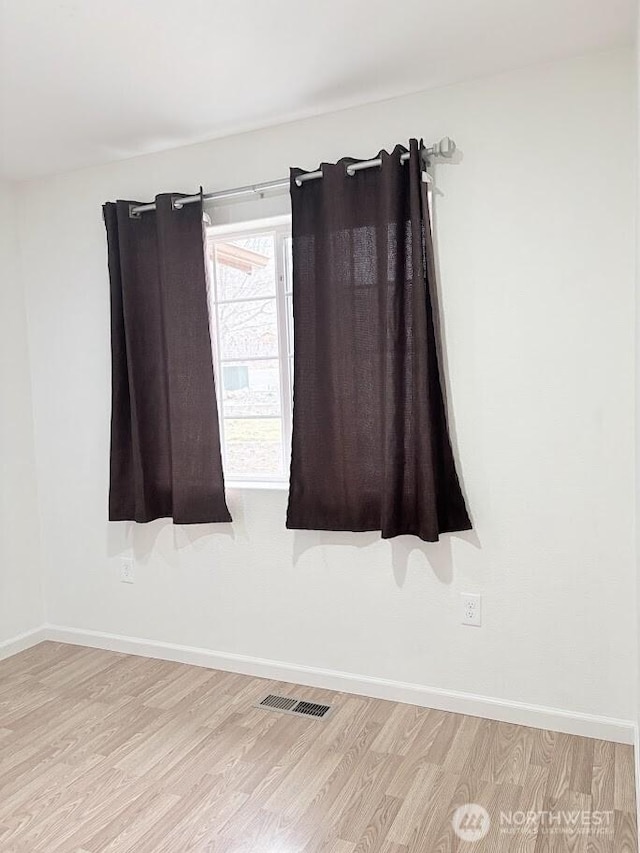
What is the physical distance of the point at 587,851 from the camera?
1.88 meters

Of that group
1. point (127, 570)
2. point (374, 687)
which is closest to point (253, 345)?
point (127, 570)

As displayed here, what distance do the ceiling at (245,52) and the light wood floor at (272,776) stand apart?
239 centimetres

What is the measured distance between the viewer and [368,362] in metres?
2.71

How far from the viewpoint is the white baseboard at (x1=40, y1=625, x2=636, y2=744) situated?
248cm

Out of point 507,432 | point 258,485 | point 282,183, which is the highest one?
point 282,183

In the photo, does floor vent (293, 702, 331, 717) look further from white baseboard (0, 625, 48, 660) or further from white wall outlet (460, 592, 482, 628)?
white baseboard (0, 625, 48, 660)

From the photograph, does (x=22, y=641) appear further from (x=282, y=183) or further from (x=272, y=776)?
(x=282, y=183)

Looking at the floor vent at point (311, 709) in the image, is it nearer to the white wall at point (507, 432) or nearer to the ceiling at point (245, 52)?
the white wall at point (507, 432)

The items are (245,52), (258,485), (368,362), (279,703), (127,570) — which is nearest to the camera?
(245,52)

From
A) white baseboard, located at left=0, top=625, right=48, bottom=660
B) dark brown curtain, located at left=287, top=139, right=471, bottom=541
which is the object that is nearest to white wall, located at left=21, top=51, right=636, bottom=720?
dark brown curtain, located at left=287, top=139, right=471, bottom=541

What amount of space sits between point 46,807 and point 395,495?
158 cm

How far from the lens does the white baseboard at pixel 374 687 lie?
2.48 metres

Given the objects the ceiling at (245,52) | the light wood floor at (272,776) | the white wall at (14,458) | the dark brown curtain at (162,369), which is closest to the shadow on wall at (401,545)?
the dark brown curtain at (162,369)

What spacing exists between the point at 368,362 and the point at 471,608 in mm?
1035
